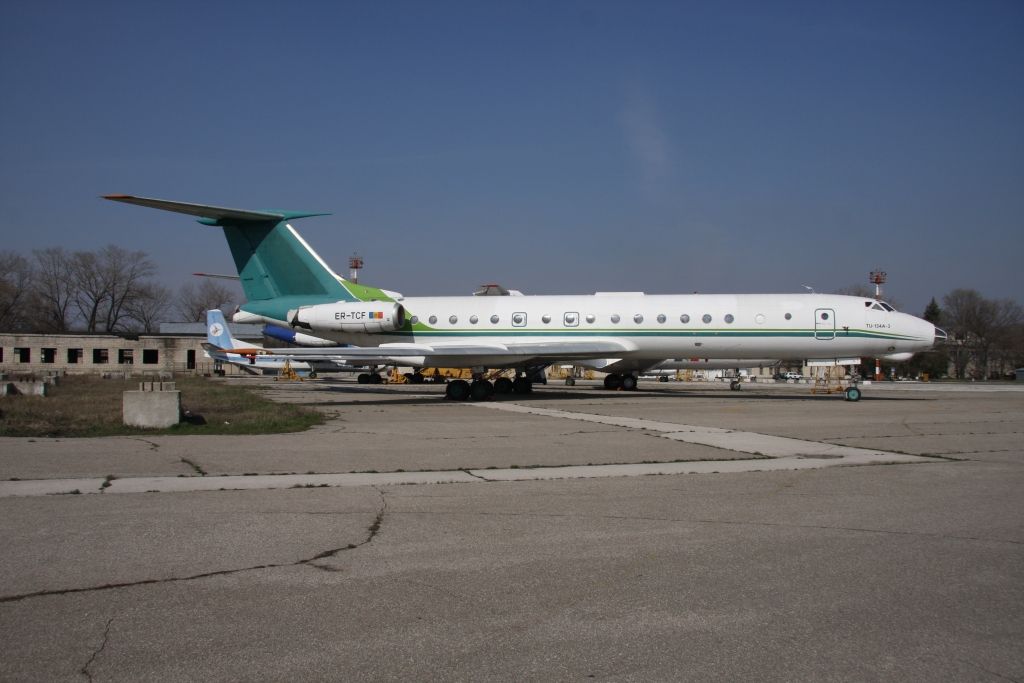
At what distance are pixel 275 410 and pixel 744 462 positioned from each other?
537 inches

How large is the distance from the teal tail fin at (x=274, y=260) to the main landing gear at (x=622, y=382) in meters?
13.7

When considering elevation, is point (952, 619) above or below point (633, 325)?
below

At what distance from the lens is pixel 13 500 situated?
7.74 m

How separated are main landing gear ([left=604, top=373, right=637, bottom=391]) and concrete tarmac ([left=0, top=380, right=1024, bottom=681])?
985 inches

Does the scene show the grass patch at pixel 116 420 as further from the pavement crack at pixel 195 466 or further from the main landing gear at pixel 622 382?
the main landing gear at pixel 622 382

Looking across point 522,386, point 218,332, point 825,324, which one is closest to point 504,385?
point 522,386

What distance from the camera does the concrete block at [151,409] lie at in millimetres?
15367

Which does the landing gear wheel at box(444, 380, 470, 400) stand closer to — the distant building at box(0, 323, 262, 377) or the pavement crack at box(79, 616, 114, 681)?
the pavement crack at box(79, 616, 114, 681)

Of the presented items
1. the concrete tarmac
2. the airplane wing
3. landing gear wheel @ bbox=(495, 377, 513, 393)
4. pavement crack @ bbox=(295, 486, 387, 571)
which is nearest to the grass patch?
the concrete tarmac

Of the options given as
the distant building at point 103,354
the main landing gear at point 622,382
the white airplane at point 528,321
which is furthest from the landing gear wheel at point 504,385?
the distant building at point 103,354

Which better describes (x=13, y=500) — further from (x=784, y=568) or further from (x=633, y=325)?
(x=633, y=325)

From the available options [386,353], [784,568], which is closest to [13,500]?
[784,568]

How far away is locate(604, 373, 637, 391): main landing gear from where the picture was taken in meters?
36.7

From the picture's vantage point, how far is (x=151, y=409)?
1546cm
